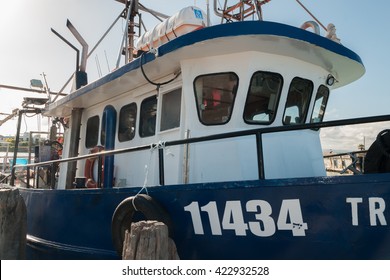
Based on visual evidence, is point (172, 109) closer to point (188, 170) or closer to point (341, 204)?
point (188, 170)

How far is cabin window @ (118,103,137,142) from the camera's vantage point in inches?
220

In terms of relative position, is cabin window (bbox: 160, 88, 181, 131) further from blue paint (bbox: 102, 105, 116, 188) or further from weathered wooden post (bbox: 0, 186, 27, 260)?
weathered wooden post (bbox: 0, 186, 27, 260)

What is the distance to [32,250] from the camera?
19.4ft

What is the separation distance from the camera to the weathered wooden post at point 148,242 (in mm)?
2816

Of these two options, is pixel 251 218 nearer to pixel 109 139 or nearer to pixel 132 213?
pixel 132 213

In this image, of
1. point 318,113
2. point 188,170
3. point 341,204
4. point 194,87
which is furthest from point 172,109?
point 341,204

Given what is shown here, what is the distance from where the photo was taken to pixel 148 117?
5.26 meters

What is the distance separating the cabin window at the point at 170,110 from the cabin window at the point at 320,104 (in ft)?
6.68

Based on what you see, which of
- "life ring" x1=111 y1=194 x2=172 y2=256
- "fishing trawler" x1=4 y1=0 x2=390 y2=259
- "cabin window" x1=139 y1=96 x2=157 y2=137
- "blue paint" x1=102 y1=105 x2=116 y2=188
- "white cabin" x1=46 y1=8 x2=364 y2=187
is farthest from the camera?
"blue paint" x1=102 y1=105 x2=116 y2=188

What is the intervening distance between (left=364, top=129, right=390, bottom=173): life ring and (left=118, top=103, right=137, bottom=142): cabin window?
11.9ft

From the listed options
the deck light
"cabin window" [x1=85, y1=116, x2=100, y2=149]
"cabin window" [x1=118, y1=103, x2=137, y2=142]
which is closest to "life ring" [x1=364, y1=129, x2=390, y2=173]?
the deck light

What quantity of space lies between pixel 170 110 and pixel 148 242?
2397mm

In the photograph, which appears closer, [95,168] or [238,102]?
[238,102]

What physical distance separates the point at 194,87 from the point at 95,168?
2983 millimetres
